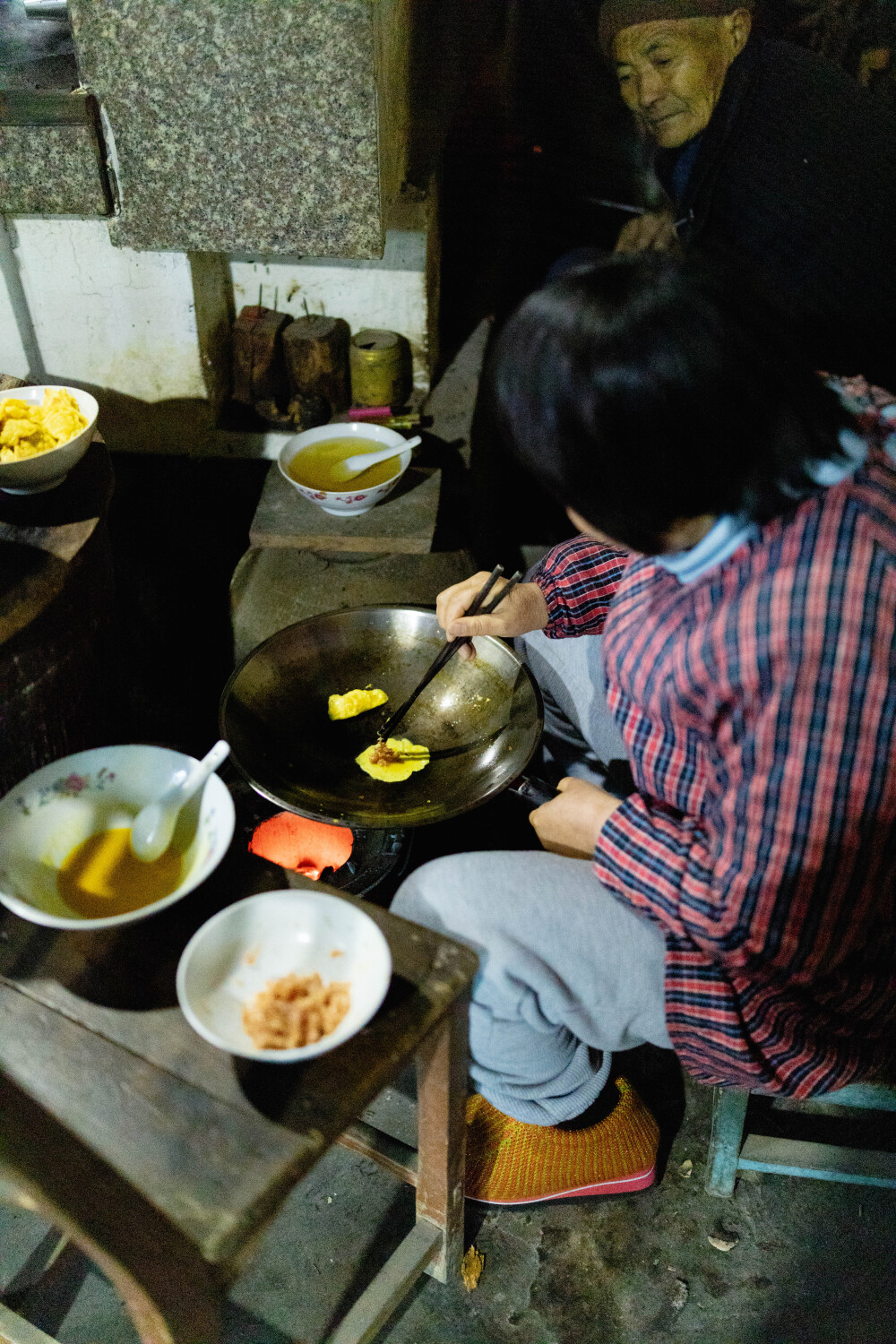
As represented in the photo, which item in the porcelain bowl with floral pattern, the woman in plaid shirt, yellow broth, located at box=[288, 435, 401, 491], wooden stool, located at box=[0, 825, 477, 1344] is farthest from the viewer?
yellow broth, located at box=[288, 435, 401, 491]

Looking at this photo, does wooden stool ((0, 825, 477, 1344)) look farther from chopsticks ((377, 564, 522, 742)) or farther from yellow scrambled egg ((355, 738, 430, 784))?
chopsticks ((377, 564, 522, 742))

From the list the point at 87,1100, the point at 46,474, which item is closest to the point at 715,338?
the point at 87,1100

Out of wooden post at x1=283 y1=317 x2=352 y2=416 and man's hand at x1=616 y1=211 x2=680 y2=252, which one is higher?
man's hand at x1=616 y1=211 x2=680 y2=252

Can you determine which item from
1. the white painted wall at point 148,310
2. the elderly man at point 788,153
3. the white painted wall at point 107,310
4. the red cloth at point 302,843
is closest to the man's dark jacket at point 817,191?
the elderly man at point 788,153

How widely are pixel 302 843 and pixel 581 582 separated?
3.27 feet

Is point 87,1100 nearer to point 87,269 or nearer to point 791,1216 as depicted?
point 791,1216

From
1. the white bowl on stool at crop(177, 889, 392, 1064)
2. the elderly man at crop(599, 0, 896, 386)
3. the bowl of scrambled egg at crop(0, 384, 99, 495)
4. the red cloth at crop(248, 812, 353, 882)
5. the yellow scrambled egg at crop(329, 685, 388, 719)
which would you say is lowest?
the red cloth at crop(248, 812, 353, 882)

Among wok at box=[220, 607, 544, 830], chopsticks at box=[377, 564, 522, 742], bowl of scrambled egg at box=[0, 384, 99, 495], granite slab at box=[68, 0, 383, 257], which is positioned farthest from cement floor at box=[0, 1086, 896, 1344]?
granite slab at box=[68, 0, 383, 257]

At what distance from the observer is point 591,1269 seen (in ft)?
7.43

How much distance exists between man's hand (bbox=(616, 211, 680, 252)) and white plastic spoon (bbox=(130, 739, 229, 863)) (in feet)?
10.9

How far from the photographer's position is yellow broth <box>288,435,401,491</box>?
3.38 m

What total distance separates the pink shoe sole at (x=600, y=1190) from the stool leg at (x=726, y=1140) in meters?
0.15

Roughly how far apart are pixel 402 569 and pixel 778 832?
206 cm

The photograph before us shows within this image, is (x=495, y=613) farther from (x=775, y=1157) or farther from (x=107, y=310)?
(x=107, y=310)
